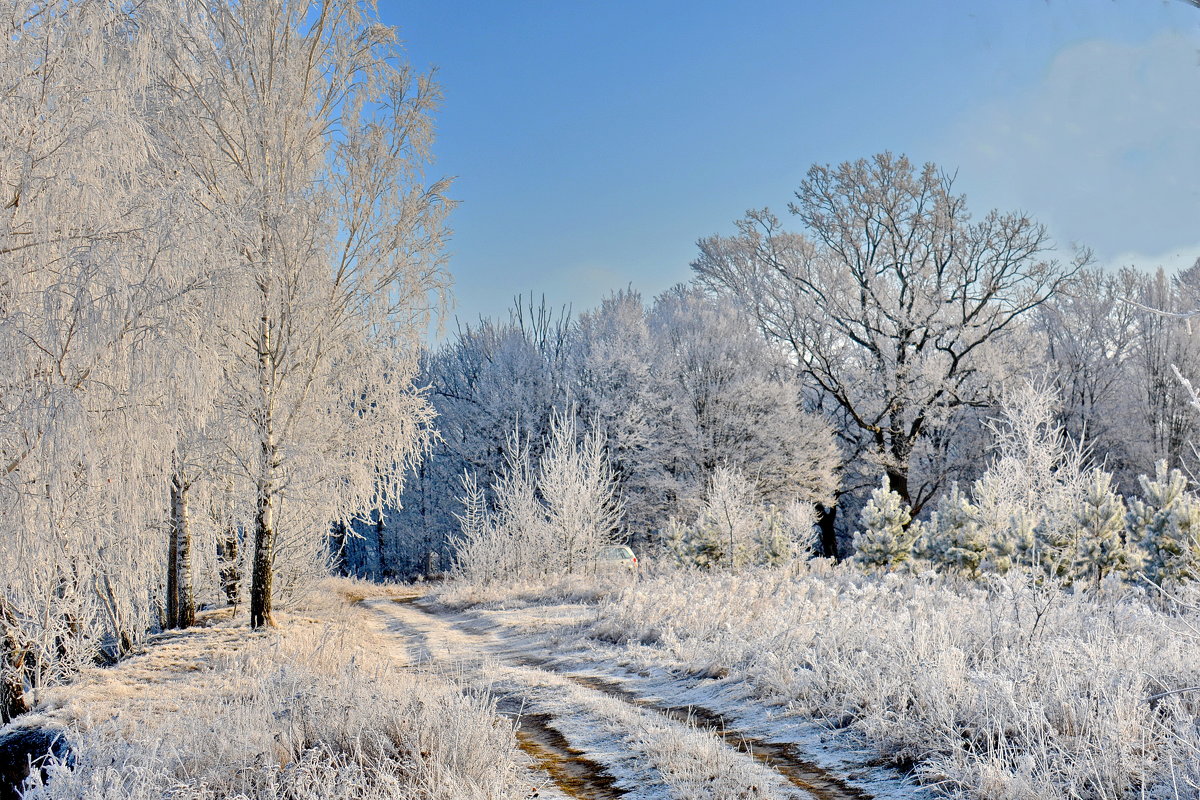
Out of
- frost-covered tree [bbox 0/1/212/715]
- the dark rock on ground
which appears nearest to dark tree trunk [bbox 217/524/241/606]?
frost-covered tree [bbox 0/1/212/715]

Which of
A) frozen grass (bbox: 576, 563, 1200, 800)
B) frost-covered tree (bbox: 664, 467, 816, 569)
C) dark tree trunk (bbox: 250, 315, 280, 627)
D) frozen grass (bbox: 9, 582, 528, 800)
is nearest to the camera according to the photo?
frozen grass (bbox: 576, 563, 1200, 800)

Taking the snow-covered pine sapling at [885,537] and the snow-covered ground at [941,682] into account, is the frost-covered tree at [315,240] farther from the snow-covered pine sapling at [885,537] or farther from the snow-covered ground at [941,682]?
the snow-covered pine sapling at [885,537]

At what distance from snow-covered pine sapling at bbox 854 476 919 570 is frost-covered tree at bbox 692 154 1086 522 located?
9.78 m

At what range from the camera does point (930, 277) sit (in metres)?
23.3

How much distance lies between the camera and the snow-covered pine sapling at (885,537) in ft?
43.6

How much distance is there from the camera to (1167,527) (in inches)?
382

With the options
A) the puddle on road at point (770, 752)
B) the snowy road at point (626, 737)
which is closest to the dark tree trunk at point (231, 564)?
the snowy road at point (626, 737)

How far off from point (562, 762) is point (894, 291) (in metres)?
21.9

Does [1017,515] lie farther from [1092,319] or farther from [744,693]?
[1092,319]

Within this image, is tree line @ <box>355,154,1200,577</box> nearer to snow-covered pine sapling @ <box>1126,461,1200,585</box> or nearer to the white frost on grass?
snow-covered pine sapling @ <box>1126,461,1200,585</box>

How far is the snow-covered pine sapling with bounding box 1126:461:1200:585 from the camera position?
9.23m

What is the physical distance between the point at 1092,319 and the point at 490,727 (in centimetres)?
3029

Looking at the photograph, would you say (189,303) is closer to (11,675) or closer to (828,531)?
(11,675)

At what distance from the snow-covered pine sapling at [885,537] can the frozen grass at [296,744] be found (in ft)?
30.4
